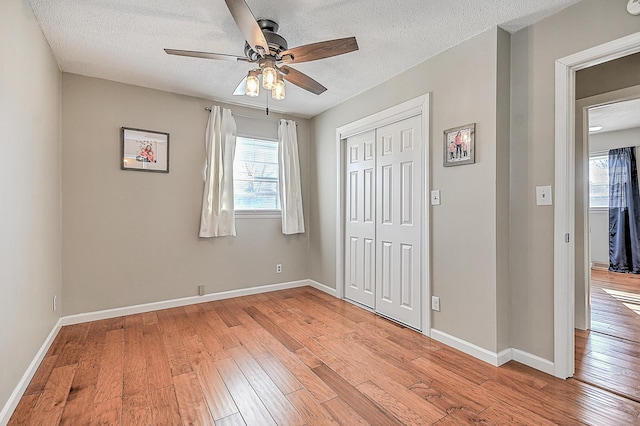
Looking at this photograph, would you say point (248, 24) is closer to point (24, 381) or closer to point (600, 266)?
point (24, 381)

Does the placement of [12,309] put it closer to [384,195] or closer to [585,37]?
[384,195]

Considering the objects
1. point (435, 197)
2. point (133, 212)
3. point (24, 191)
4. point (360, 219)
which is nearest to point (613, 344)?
point (435, 197)

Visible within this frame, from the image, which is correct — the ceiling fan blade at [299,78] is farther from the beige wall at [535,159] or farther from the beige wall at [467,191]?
the beige wall at [535,159]

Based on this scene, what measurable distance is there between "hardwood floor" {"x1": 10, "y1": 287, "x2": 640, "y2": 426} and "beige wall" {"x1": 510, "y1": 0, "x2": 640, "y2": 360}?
0.43m

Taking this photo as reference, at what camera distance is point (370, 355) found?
2.42m

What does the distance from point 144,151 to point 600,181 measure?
7703 mm

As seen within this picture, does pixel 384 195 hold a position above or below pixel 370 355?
above

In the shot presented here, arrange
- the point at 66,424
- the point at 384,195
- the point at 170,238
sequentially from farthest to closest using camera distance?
the point at 170,238, the point at 384,195, the point at 66,424

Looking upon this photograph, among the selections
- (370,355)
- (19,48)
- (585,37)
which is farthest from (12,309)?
(585,37)

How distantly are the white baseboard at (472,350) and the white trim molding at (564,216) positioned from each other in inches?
12.2

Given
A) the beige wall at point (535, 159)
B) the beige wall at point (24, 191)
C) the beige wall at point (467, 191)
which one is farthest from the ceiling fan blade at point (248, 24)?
the beige wall at point (535, 159)

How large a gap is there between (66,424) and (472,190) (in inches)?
117

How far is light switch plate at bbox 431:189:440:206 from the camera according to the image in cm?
266

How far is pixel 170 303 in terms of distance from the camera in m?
3.57
